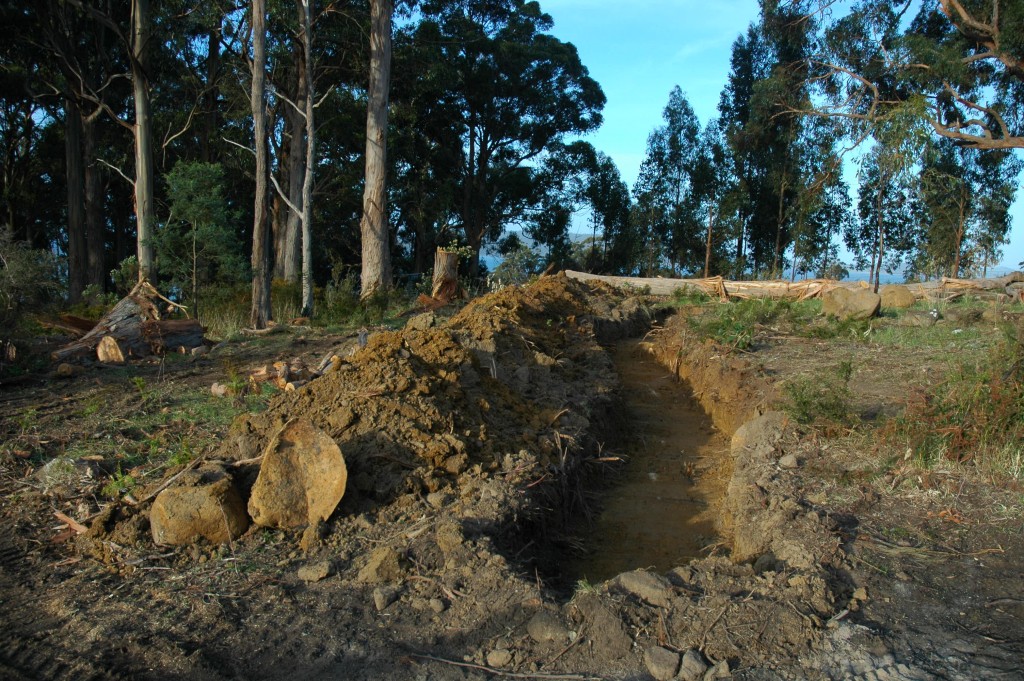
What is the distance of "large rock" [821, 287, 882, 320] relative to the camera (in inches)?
398

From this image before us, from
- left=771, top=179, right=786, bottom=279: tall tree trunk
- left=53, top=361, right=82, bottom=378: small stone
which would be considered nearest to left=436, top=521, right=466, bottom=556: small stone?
left=53, top=361, right=82, bottom=378: small stone

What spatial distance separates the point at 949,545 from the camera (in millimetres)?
3906

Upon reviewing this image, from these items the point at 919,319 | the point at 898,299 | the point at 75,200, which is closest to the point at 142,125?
the point at 75,200

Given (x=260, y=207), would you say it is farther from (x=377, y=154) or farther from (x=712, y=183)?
(x=712, y=183)

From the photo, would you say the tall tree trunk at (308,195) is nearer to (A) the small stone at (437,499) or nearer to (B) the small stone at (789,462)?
(A) the small stone at (437,499)

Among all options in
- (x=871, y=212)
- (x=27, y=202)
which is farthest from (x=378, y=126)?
(x=871, y=212)

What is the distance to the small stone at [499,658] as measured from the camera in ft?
9.75

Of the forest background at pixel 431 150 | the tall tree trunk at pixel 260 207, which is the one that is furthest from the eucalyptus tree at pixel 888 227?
the tall tree trunk at pixel 260 207

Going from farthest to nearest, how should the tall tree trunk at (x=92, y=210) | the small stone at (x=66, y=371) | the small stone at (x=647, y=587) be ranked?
the tall tree trunk at (x=92, y=210) → the small stone at (x=66, y=371) → the small stone at (x=647, y=587)

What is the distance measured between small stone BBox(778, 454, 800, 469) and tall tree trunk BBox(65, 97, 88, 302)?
17574mm

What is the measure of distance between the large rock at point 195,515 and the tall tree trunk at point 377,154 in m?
10.7

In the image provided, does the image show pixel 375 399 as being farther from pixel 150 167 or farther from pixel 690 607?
pixel 150 167

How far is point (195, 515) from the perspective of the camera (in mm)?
3859

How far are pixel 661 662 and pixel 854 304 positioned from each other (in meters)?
Answer: 8.69
